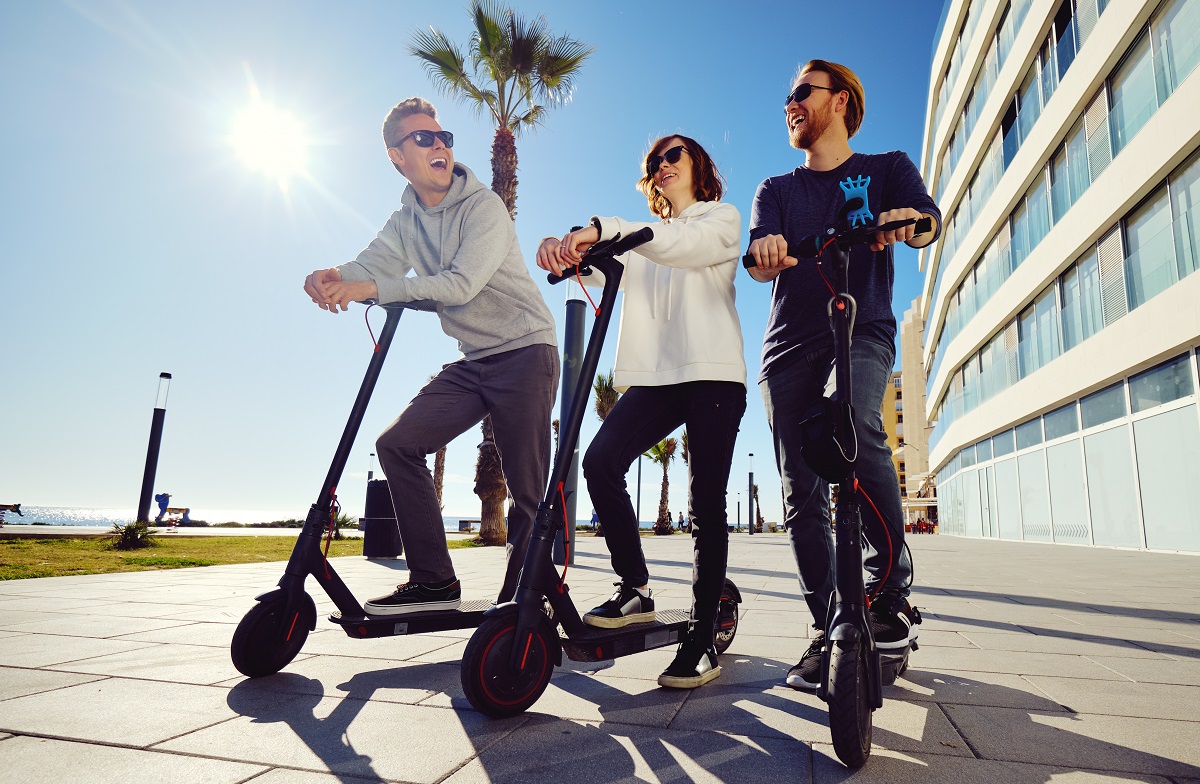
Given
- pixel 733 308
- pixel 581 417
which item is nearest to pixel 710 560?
pixel 581 417

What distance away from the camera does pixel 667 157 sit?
3.04 meters

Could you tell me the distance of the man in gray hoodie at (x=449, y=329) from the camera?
2.93 meters

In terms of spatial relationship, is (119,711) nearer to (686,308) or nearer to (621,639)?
(621,639)

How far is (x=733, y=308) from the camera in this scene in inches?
114

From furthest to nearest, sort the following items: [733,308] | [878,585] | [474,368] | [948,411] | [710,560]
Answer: [948,411], [474,368], [733,308], [710,560], [878,585]

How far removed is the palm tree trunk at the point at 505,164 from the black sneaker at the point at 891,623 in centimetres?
1365

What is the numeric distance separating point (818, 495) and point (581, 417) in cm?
102

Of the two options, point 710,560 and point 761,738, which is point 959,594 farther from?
point 761,738

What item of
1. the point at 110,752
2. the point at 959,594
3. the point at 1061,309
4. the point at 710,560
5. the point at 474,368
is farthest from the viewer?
the point at 1061,309

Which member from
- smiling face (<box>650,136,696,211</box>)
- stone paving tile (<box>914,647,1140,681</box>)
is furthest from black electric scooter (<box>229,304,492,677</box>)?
stone paving tile (<box>914,647,1140,681</box>)

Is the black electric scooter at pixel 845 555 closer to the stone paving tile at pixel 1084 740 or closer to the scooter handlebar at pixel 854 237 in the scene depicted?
the scooter handlebar at pixel 854 237

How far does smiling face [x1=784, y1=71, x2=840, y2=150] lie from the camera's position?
9.60 feet

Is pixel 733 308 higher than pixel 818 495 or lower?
higher

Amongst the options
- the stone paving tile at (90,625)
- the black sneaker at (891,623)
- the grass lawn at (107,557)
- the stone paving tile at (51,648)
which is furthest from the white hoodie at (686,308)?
the grass lawn at (107,557)
